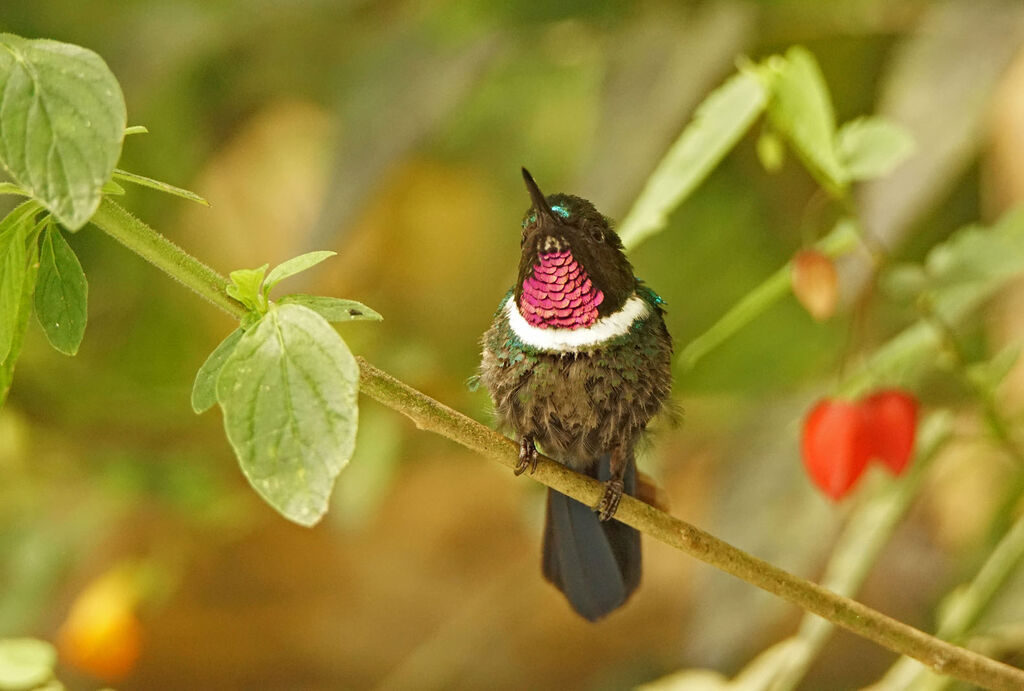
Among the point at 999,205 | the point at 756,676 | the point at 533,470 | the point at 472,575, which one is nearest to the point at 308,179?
the point at 472,575

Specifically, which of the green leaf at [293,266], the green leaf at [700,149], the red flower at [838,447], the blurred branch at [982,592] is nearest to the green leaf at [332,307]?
the green leaf at [293,266]

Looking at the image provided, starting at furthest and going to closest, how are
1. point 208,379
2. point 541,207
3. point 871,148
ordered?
point 871,148 < point 541,207 < point 208,379

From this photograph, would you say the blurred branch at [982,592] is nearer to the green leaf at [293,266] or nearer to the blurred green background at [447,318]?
the blurred green background at [447,318]

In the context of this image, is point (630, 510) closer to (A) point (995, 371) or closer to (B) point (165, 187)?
(B) point (165, 187)

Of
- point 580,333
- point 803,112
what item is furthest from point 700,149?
point 580,333

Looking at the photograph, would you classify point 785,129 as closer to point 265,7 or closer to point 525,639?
point 265,7
